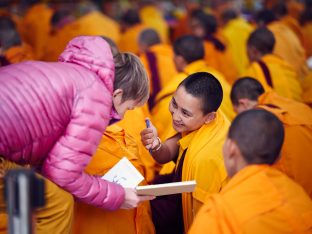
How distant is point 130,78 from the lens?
2604 mm

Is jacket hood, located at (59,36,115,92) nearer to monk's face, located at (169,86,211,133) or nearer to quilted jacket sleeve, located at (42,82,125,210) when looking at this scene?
quilted jacket sleeve, located at (42,82,125,210)

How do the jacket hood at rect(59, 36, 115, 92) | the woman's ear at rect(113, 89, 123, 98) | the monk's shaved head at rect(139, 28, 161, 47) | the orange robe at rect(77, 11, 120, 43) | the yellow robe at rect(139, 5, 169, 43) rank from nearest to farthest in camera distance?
the jacket hood at rect(59, 36, 115, 92) < the woman's ear at rect(113, 89, 123, 98) < the monk's shaved head at rect(139, 28, 161, 47) < the orange robe at rect(77, 11, 120, 43) < the yellow robe at rect(139, 5, 169, 43)

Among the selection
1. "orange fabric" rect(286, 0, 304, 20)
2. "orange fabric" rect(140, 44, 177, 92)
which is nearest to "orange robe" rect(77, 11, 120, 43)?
"orange fabric" rect(140, 44, 177, 92)

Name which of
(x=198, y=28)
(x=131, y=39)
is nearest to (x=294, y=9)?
(x=198, y=28)

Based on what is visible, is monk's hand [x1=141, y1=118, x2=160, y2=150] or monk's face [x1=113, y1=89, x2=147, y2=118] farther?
monk's hand [x1=141, y1=118, x2=160, y2=150]

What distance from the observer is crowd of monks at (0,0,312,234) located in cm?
228

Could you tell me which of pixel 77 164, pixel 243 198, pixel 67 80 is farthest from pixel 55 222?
pixel 243 198

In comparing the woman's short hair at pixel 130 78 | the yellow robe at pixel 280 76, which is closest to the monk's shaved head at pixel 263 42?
the yellow robe at pixel 280 76

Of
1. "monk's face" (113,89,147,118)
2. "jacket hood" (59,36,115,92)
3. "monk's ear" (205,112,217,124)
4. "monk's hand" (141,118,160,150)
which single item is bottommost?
"monk's hand" (141,118,160,150)

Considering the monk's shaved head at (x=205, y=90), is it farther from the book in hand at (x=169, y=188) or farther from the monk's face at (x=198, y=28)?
the monk's face at (x=198, y=28)

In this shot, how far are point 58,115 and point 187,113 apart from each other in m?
0.88

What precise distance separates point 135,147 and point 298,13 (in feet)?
25.7

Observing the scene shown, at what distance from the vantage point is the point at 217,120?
10.1 feet

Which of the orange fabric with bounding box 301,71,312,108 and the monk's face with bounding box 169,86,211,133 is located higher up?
the monk's face with bounding box 169,86,211,133
